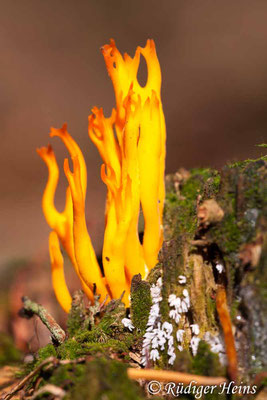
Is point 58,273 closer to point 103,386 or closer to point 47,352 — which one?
point 47,352

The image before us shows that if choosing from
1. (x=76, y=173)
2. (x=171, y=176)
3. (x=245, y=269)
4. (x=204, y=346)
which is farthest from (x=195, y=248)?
(x=171, y=176)

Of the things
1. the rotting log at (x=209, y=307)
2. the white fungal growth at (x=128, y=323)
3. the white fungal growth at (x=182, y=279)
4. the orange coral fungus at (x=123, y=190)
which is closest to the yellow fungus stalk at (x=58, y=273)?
the orange coral fungus at (x=123, y=190)

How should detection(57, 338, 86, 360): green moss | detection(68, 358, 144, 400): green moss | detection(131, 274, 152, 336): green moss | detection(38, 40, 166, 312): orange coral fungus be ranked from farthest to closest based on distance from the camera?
detection(38, 40, 166, 312): orange coral fungus, detection(131, 274, 152, 336): green moss, detection(57, 338, 86, 360): green moss, detection(68, 358, 144, 400): green moss

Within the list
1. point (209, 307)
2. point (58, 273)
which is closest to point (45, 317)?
point (58, 273)

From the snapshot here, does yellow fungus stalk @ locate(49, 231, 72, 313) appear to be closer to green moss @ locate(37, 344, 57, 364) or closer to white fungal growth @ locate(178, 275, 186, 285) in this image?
green moss @ locate(37, 344, 57, 364)

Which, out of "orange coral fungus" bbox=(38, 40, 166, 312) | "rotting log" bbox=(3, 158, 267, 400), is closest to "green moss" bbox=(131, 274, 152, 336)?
"rotting log" bbox=(3, 158, 267, 400)

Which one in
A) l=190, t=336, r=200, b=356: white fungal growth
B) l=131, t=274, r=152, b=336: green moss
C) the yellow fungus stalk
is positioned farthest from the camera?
the yellow fungus stalk

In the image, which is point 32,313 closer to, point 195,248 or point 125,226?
point 125,226
